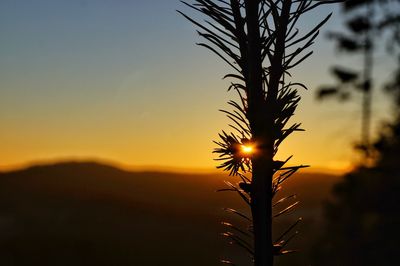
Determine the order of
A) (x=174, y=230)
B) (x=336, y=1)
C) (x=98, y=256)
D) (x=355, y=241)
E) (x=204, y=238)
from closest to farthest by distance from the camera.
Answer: (x=336, y=1) → (x=355, y=241) → (x=98, y=256) → (x=204, y=238) → (x=174, y=230)

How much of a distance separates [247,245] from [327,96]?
30552 mm

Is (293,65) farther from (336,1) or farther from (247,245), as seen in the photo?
(247,245)

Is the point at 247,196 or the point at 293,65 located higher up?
the point at 293,65

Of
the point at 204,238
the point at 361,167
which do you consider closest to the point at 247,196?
the point at 361,167

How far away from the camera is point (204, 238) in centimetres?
5197

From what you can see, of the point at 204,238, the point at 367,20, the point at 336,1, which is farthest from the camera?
the point at 204,238

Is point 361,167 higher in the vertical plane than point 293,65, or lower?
higher

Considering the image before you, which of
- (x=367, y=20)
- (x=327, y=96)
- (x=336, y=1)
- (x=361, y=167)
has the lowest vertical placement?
(x=336, y=1)

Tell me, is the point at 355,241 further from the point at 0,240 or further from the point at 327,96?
the point at 0,240

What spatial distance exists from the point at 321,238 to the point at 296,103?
23.6 meters

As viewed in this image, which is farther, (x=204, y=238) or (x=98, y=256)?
(x=204, y=238)

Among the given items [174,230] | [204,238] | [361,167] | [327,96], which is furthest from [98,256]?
[361,167]

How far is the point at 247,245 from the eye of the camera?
5.58ft

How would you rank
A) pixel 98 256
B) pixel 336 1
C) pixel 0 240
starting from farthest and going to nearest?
pixel 0 240 < pixel 98 256 < pixel 336 1
